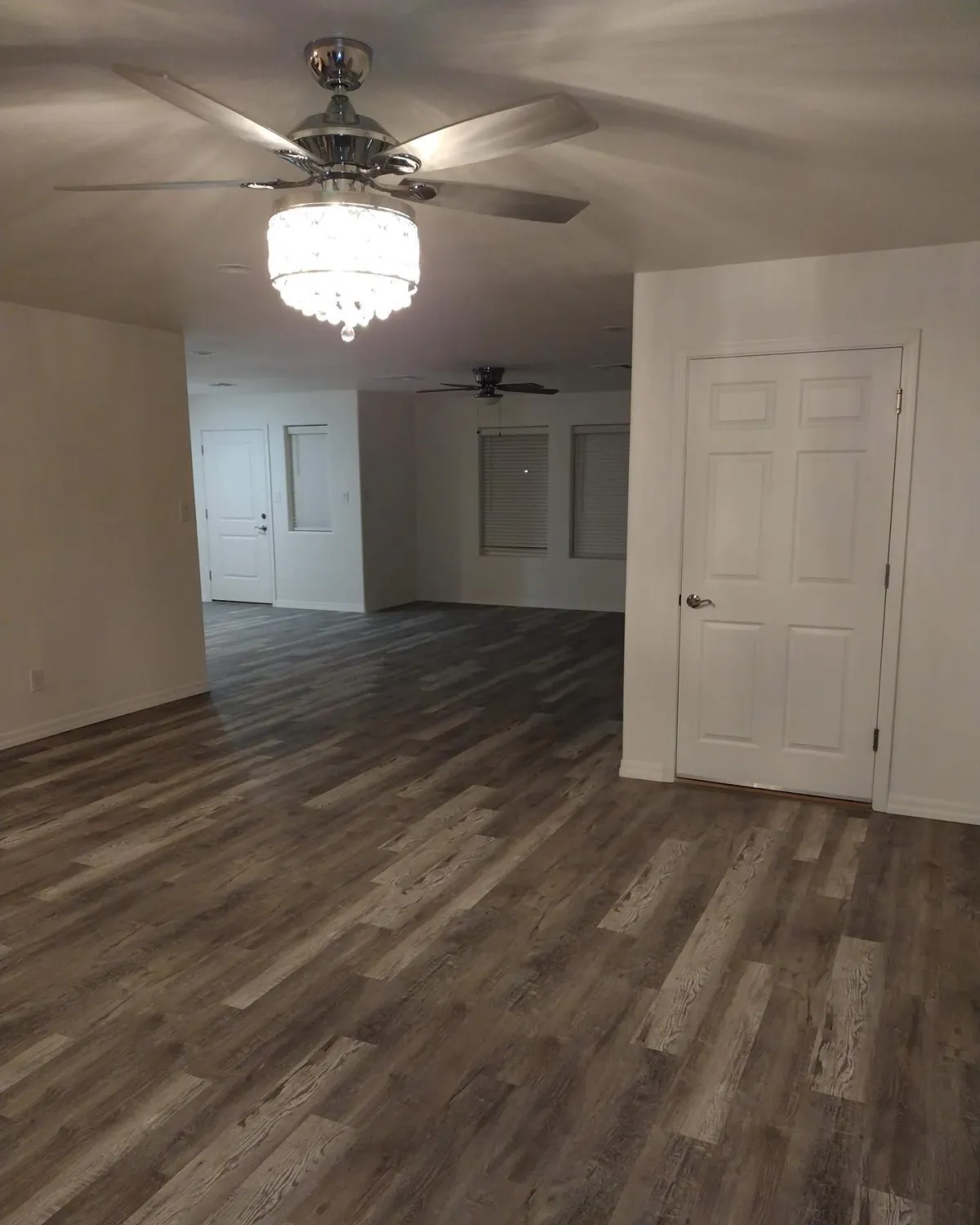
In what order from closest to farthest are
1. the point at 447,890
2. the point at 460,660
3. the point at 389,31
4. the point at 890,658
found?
the point at 389,31 → the point at 447,890 → the point at 890,658 → the point at 460,660

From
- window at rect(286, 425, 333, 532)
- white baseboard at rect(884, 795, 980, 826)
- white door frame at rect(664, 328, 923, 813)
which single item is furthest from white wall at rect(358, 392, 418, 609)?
white baseboard at rect(884, 795, 980, 826)

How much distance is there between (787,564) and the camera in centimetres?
397

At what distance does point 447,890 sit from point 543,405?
22.8 feet

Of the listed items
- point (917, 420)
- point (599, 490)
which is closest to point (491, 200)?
point (917, 420)

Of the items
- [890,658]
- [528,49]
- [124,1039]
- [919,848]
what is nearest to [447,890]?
[124,1039]

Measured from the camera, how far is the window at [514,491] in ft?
31.6

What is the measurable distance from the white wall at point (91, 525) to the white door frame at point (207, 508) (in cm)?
378

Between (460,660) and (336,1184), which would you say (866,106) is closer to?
(336,1184)

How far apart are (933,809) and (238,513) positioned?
802 cm

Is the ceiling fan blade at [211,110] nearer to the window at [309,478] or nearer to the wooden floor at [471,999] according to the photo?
the wooden floor at [471,999]

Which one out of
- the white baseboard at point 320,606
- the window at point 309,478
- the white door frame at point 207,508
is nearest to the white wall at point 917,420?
the white baseboard at point 320,606

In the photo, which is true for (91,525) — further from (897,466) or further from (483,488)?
(483,488)

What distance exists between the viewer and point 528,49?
6.11ft

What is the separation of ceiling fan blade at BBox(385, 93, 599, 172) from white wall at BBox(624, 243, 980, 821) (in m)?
2.32
